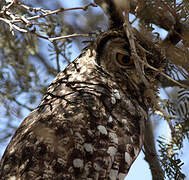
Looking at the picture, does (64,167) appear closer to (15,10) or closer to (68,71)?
(68,71)

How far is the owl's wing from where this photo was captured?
4.56 ft

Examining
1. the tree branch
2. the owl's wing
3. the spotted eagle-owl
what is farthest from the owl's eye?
the tree branch

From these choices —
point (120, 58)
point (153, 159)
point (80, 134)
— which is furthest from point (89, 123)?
point (153, 159)

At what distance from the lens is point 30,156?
1391 mm

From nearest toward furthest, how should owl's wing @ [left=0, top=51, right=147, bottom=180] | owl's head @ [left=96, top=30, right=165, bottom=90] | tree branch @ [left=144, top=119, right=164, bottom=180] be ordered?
owl's wing @ [left=0, top=51, right=147, bottom=180] → owl's head @ [left=96, top=30, right=165, bottom=90] → tree branch @ [left=144, top=119, right=164, bottom=180]

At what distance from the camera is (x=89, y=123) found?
1.54 metres

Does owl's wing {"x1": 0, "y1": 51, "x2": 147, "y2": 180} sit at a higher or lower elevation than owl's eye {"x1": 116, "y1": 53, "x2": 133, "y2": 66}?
lower

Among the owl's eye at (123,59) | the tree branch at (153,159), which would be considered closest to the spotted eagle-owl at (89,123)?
the owl's eye at (123,59)

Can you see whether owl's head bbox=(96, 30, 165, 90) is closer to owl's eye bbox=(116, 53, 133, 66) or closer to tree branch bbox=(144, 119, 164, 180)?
owl's eye bbox=(116, 53, 133, 66)

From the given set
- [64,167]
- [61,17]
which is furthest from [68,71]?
[64,167]

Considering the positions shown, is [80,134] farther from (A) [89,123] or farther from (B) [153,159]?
(B) [153,159]

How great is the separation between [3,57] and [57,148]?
120 centimetres

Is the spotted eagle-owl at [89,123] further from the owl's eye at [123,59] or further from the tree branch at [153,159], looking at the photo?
the tree branch at [153,159]

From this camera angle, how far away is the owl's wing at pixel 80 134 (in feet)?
4.56
